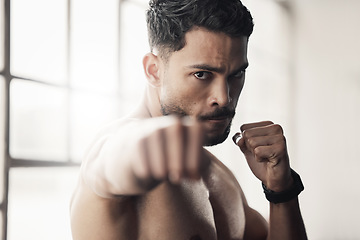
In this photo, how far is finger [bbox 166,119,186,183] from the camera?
1.38 ft

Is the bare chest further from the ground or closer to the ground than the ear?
closer to the ground

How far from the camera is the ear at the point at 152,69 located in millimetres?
956

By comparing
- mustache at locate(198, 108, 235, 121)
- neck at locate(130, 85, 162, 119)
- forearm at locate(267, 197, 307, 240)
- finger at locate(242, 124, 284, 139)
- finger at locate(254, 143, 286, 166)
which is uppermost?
neck at locate(130, 85, 162, 119)

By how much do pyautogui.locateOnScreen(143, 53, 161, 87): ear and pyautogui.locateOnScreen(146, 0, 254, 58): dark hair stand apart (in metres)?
0.02

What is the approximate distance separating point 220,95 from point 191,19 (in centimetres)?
14

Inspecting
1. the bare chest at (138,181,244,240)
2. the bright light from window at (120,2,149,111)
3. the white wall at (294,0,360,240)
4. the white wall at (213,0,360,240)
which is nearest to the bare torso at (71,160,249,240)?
the bare chest at (138,181,244,240)

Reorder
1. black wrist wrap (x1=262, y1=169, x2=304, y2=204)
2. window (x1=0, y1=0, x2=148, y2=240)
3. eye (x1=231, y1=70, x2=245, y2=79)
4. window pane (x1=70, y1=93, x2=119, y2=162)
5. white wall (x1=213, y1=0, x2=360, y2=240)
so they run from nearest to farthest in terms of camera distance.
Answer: eye (x1=231, y1=70, x2=245, y2=79) → black wrist wrap (x1=262, y1=169, x2=304, y2=204) → window (x1=0, y1=0, x2=148, y2=240) → window pane (x1=70, y1=93, x2=119, y2=162) → white wall (x1=213, y1=0, x2=360, y2=240)

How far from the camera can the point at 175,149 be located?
1.39ft

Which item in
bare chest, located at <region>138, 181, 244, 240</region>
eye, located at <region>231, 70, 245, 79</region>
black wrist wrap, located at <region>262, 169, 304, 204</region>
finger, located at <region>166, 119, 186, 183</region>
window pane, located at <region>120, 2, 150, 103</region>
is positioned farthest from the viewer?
window pane, located at <region>120, 2, 150, 103</region>

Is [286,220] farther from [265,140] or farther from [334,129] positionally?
[334,129]

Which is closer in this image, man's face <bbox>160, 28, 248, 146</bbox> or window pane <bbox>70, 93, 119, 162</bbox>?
→ man's face <bbox>160, 28, 248, 146</bbox>

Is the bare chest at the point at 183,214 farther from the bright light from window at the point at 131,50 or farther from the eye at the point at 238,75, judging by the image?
the bright light from window at the point at 131,50

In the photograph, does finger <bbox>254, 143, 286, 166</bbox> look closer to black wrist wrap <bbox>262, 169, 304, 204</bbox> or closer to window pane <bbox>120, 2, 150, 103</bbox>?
black wrist wrap <bbox>262, 169, 304, 204</bbox>

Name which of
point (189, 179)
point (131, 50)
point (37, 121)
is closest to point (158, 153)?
point (189, 179)
